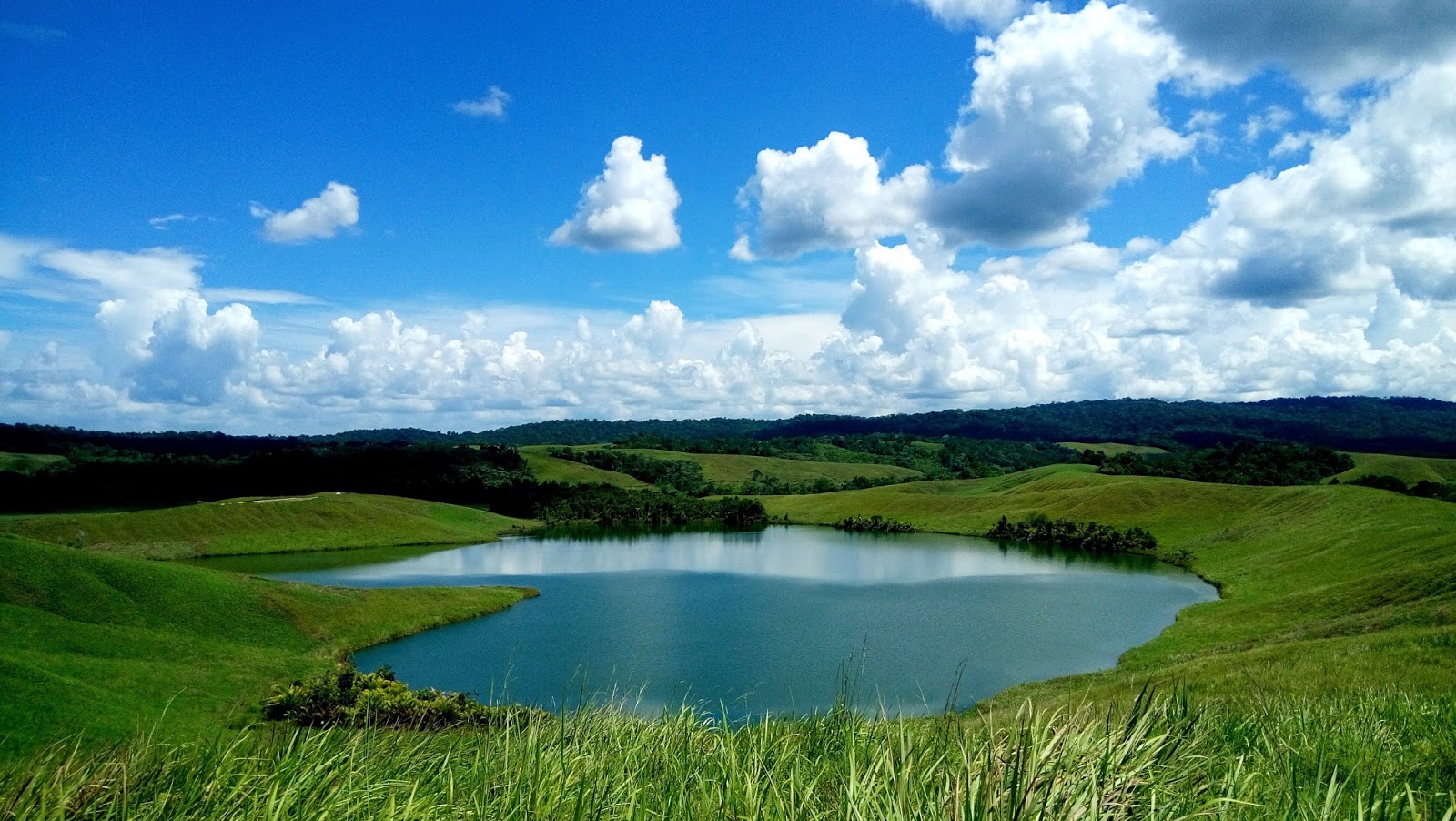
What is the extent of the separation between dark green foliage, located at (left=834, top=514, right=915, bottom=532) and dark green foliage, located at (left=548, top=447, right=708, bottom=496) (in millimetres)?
44438

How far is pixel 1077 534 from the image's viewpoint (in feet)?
286

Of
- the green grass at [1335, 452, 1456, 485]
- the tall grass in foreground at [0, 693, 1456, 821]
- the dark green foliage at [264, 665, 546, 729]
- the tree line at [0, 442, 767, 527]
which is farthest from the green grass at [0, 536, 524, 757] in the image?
the green grass at [1335, 452, 1456, 485]

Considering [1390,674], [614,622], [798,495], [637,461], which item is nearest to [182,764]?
[1390,674]

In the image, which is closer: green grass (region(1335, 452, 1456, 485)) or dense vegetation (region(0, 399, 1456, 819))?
dense vegetation (region(0, 399, 1456, 819))

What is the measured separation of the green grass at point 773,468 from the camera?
166 metres

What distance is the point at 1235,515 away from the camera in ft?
260

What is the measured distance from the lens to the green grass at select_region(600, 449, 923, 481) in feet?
546

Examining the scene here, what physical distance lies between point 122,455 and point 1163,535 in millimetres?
154390

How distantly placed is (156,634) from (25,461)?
109 metres

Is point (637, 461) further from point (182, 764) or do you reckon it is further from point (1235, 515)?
point (182, 764)

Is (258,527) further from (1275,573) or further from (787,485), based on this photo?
(787,485)

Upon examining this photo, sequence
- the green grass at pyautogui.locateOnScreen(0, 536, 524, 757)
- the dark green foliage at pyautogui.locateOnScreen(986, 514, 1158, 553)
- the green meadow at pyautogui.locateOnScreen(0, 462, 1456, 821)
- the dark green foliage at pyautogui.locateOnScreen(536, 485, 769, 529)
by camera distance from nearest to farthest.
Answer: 1. the green meadow at pyautogui.locateOnScreen(0, 462, 1456, 821)
2. the green grass at pyautogui.locateOnScreen(0, 536, 524, 757)
3. the dark green foliage at pyautogui.locateOnScreen(986, 514, 1158, 553)
4. the dark green foliage at pyautogui.locateOnScreen(536, 485, 769, 529)

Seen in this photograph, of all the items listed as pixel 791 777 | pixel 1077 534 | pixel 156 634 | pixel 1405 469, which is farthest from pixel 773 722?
pixel 1405 469

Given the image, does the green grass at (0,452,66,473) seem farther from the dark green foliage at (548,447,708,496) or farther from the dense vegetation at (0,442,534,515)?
the dark green foliage at (548,447,708,496)
